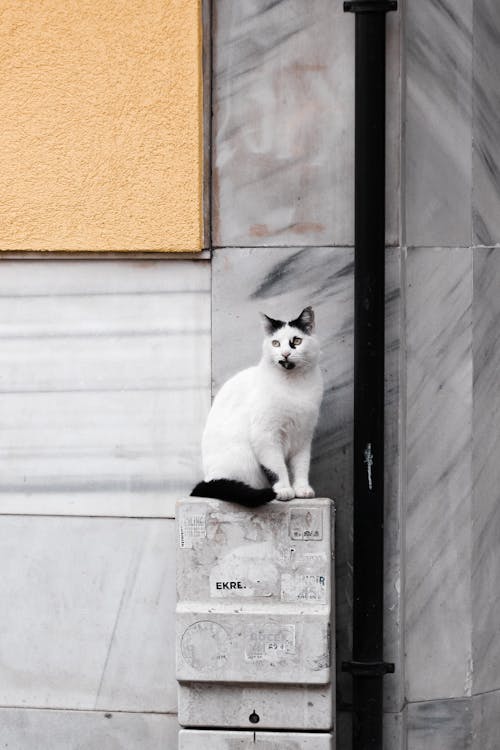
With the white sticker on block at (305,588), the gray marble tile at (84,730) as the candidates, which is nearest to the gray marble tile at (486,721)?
the white sticker on block at (305,588)

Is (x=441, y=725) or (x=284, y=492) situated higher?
(x=284, y=492)

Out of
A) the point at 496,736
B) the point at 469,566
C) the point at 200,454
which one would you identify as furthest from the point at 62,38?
the point at 496,736

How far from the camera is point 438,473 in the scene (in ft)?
16.7

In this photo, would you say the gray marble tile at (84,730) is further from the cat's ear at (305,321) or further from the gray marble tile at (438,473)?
the cat's ear at (305,321)

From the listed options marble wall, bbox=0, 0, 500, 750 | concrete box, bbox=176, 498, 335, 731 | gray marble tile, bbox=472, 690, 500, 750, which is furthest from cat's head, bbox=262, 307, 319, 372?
gray marble tile, bbox=472, 690, 500, 750

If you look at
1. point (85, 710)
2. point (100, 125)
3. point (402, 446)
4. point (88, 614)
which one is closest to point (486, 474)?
point (402, 446)

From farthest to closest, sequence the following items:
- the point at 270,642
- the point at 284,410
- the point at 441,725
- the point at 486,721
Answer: the point at 486,721 < the point at 441,725 < the point at 284,410 < the point at 270,642

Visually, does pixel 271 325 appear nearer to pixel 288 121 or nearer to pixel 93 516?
pixel 288 121

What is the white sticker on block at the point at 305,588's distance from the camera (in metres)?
4.49

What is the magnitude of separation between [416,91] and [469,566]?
6.52 ft

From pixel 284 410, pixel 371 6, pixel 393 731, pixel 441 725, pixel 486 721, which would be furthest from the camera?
pixel 486 721

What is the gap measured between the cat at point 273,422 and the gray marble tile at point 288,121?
1.90ft

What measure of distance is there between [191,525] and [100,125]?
68.1 inches

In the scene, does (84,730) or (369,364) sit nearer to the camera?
(369,364)
